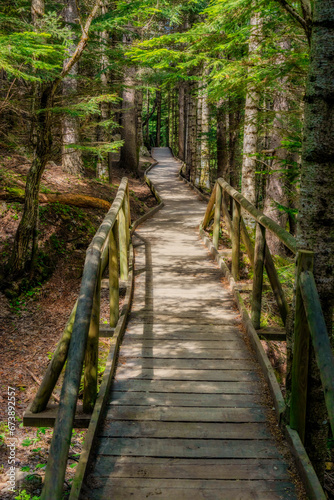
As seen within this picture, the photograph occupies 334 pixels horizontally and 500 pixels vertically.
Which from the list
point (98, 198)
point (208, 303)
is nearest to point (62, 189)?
point (98, 198)

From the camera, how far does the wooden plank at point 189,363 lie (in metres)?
4.32

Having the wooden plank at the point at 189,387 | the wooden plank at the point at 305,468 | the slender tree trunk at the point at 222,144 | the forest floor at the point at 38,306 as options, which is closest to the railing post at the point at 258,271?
the wooden plank at the point at 189,387

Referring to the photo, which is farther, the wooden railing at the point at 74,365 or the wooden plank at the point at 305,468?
the wooden plank at the point at 305,468

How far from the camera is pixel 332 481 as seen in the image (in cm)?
513

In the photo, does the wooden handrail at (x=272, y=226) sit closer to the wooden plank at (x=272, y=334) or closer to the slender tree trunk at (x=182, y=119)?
the wooden plank at (x=272, y=334)

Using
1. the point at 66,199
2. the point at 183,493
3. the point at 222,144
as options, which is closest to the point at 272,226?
the point at 183,493

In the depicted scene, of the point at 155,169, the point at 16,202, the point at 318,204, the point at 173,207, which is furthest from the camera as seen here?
the point at 155,169

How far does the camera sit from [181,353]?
459 centimetres

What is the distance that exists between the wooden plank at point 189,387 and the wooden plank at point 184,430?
45 centimetres

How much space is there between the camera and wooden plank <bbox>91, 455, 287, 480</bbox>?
2.94 metres

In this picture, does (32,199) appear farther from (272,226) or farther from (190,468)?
(190,468)

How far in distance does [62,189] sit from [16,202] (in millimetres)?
1896

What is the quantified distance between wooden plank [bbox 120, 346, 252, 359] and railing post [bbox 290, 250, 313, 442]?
1304 millimetres

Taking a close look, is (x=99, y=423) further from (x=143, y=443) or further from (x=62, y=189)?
(x=62, y=189)
